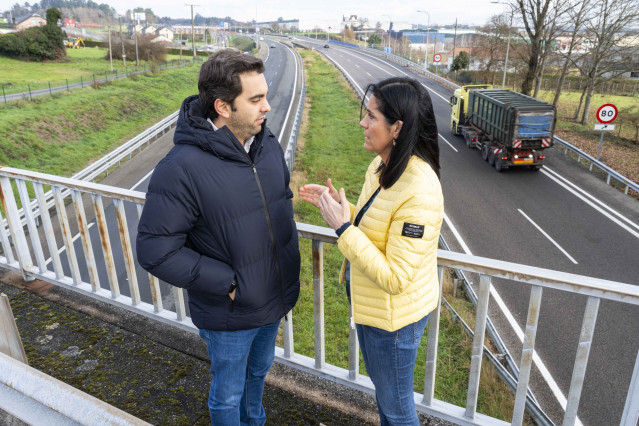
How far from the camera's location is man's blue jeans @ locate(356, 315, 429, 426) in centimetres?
220

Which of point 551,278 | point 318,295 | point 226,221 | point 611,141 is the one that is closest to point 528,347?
point 551,278

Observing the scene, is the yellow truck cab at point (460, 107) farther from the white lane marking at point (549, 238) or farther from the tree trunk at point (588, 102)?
the white lane marking at point (549, 238)

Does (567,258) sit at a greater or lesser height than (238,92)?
lesser

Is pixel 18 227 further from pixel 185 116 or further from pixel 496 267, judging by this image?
pixel 496 267

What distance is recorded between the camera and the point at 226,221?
220 cm

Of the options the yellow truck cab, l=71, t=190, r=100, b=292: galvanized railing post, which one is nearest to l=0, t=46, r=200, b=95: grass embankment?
the yellow truck cab

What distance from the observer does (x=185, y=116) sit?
7.30 feet

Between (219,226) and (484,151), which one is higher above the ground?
(219,226)

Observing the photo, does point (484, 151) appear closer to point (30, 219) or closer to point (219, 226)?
point (30, 219)

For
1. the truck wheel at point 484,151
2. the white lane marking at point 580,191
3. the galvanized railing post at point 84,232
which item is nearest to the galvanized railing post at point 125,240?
the galvanized railing post at point 84,232

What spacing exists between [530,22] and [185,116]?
31877mm

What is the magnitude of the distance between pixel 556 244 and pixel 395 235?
1251 cm

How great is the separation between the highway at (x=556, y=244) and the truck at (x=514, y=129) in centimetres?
57

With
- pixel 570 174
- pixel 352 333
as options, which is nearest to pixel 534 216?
pixel 570 174
